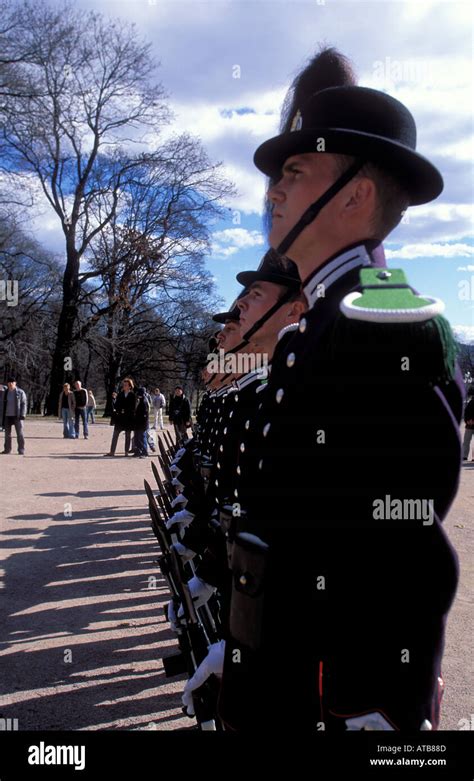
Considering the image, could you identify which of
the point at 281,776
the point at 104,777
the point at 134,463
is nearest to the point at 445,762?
the point at 281,776

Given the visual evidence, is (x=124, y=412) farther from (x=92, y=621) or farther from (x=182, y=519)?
(x=182, y=519)

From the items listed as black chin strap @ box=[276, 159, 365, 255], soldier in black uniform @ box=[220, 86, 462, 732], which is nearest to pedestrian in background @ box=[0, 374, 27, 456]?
black chin strap @ box=[276, 159, 365, 255]

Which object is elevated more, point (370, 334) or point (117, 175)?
point (117, 175)

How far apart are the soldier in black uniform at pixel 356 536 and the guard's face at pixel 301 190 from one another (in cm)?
30

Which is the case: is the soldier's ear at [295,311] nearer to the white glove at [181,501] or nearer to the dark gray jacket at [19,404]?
the white glove at [181,501]

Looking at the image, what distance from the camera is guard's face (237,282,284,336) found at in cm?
374

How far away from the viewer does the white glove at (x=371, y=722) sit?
58.3 inches

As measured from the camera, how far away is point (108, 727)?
328 centimetres

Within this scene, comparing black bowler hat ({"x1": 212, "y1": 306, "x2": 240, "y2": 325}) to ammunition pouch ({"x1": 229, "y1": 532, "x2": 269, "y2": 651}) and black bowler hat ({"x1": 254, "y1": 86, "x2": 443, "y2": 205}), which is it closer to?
black bowler hat ({"x1": 254, "y1": 86, "x2": 443, "y2": 205})

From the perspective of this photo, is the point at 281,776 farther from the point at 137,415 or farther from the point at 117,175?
the point at 117,175

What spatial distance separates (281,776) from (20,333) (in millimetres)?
34441

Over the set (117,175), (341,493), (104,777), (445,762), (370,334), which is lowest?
(104,777)

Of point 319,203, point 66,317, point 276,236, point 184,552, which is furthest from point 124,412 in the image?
point 66,317

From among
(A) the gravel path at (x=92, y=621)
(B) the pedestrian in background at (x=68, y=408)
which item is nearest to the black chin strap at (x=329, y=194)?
(A) the gravel path at (x=92, y=621)
